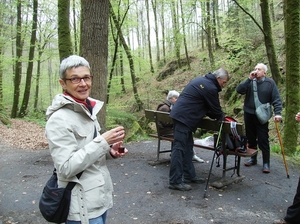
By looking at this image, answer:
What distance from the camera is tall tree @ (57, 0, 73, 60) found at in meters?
7.74

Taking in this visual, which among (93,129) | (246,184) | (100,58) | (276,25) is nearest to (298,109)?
(246,184)

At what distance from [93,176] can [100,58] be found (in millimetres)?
4232

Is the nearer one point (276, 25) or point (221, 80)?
point (221, 80)

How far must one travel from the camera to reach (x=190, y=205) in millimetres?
4141

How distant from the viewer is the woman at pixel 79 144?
170 cm

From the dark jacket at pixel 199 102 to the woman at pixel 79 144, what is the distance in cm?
282

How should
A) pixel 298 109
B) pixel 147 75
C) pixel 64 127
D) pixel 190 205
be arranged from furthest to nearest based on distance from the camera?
pixel 147 75 → pixel 298 109 → pixel 190 205 → pixel 64 127

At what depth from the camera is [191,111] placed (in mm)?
4688

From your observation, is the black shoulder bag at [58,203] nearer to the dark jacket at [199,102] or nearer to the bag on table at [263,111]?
the dark jacket at [199,102]

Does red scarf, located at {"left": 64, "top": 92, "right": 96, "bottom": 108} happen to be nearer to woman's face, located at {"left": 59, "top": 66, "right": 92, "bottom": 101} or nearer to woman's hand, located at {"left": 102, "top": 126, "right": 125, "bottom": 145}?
woman's face, located at {"left": 59, "top": 66, "right": 92, "bottom": 101}

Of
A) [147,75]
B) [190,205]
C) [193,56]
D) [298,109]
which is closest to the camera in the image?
[190,205]

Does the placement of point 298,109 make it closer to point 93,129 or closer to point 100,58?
point 100,58

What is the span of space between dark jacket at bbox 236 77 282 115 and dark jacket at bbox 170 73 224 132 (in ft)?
4.51

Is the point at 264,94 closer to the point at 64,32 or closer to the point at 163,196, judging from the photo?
the point at 163,196
